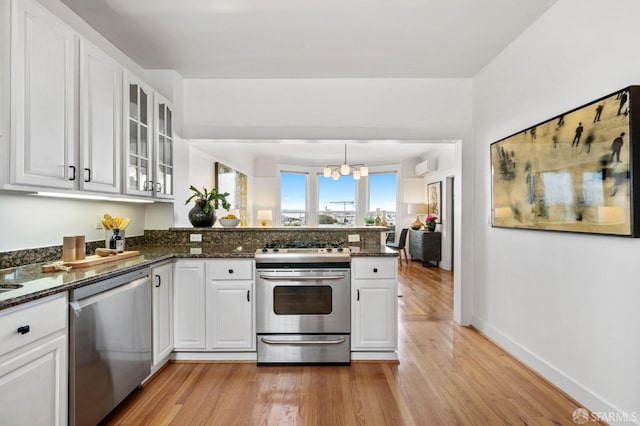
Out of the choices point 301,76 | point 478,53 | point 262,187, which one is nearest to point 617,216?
point 478,53

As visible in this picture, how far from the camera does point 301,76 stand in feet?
10.9

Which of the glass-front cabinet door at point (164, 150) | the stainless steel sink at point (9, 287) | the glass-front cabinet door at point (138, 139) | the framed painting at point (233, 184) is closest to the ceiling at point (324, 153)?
the framed painting at point (233, 184)

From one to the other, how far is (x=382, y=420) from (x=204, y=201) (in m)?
2.50

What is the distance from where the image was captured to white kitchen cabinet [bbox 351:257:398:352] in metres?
2.57

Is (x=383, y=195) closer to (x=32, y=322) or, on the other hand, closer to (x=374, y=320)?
(x=374, y=320)

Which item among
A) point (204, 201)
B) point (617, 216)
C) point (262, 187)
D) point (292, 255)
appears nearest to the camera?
point (617, 216)

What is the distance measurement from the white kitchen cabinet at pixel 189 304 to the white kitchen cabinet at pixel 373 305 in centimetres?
126

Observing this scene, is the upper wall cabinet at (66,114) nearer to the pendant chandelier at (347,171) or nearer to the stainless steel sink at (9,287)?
the stainless steel sink at (9,287)

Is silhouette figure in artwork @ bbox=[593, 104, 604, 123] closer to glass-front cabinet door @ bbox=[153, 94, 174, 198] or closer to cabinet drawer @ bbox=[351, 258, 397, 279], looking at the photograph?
cabinet drawer @ bbox=[351, 258, 397, 279]

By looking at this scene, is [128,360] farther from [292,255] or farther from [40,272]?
[292,255]

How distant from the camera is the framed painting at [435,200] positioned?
Result: 22.3 ft

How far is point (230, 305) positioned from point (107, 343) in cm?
93

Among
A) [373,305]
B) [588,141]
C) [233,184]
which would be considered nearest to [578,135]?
[588,141]

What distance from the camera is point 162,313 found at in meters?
2.39
